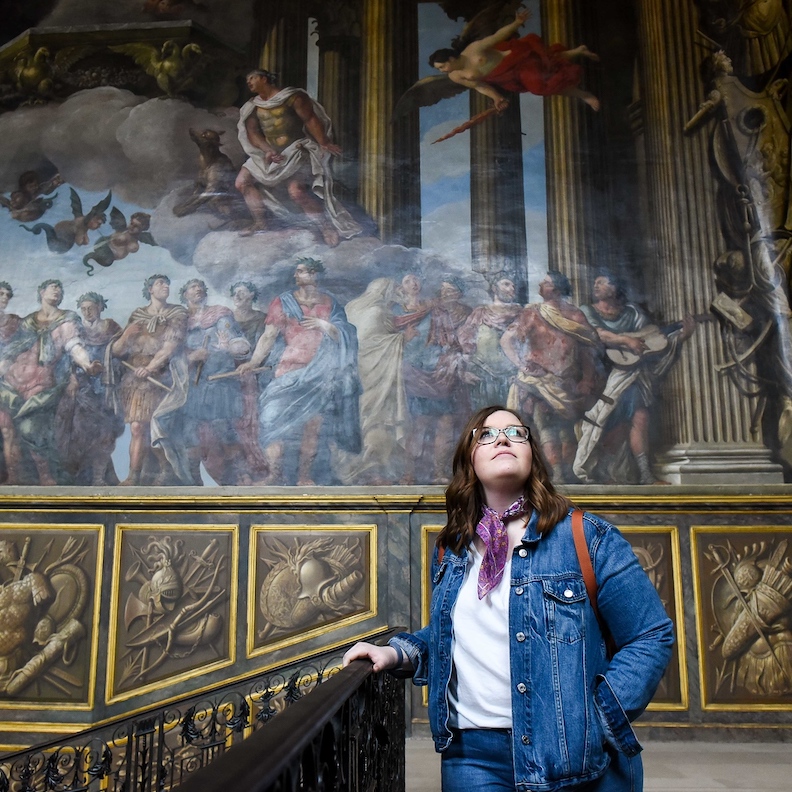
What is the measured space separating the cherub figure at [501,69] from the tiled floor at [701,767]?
18.7 ft

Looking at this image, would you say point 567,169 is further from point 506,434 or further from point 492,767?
point 492,767

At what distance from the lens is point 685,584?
654 cm

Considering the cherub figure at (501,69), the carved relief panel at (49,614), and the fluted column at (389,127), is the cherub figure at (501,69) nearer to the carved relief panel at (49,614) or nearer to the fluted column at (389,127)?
the fluted column at (389,127)

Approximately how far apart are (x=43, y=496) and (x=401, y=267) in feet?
12.3

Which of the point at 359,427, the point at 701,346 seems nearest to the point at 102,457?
the point at 359,427

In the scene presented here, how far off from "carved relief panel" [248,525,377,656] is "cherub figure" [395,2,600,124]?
419 centimetres

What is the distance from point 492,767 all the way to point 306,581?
16.5ft

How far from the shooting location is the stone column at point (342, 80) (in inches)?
310

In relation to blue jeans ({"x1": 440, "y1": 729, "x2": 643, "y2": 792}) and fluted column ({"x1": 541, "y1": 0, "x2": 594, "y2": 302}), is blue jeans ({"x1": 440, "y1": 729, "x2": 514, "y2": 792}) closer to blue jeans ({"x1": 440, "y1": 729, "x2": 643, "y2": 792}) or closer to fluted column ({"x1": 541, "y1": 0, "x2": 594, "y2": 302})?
blue jeans ({"x1": 440, "y1": 729, "x2": 643, "y2": 792})

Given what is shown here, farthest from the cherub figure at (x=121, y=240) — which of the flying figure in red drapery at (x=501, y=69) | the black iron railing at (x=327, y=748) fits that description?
the black iron railing at (x=327, y=748)

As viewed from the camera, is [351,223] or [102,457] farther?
[351,223]

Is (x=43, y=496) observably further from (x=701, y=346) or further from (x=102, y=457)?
(x=701, y=346)

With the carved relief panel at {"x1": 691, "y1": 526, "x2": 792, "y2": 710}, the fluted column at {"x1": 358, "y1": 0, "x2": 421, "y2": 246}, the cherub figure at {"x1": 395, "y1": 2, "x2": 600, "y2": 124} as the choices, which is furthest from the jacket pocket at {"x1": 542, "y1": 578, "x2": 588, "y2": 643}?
the cherub figure at {"x1": 395, "y1": 2, "x2": 600, "y2": 124}

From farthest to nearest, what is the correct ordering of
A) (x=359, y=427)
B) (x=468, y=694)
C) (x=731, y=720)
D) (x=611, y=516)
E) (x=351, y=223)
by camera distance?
(x=351, y=223), (x=359, y=427), (x=611, y=516), (x=731, y=720), (x=468, y=694)
